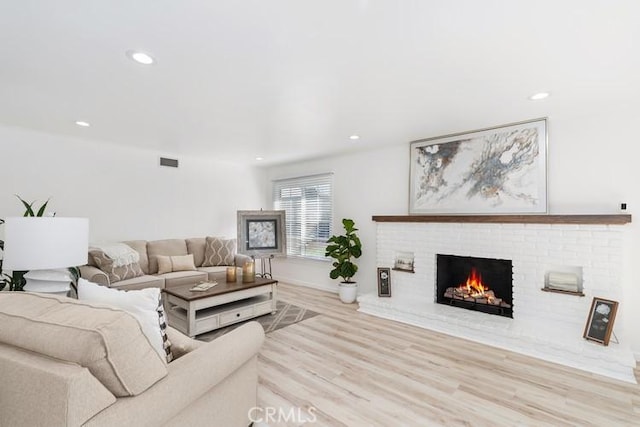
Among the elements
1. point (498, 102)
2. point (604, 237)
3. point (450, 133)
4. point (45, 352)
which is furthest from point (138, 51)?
point (604, 237)

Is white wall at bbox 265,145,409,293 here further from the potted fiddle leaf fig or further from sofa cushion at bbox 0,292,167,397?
sofa cushion at bbox 0,292,167,397

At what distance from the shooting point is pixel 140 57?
6.44ft

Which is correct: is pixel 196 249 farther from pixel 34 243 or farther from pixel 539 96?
pixel 539 96

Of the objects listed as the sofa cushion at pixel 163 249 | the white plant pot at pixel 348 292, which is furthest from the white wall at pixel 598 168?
the sofa cushion at pixel 163 249

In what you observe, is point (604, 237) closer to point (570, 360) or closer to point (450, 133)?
point (570, 360)

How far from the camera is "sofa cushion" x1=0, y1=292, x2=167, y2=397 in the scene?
958mm

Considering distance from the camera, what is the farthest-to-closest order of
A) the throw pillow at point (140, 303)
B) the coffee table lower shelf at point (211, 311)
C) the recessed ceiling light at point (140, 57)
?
the coffee table lower shelf at point (211, 311) → the recessed ceiling light at point (140, 57) → the throw pillow at point (140, 303)

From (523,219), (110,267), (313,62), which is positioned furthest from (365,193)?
(110,267)

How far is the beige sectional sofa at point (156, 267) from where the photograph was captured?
349 centimetres

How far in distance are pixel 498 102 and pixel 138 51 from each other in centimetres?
294

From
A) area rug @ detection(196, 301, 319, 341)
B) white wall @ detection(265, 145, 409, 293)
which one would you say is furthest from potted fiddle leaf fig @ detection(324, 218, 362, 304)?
area rug @ detection(196, 301, 319, 341)

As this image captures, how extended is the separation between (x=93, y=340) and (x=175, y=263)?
145 inches

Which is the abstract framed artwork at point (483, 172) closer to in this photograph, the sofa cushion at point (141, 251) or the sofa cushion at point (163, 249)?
the sofa cushion at point (163, 249)

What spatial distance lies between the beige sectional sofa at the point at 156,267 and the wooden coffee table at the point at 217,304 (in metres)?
0.43
